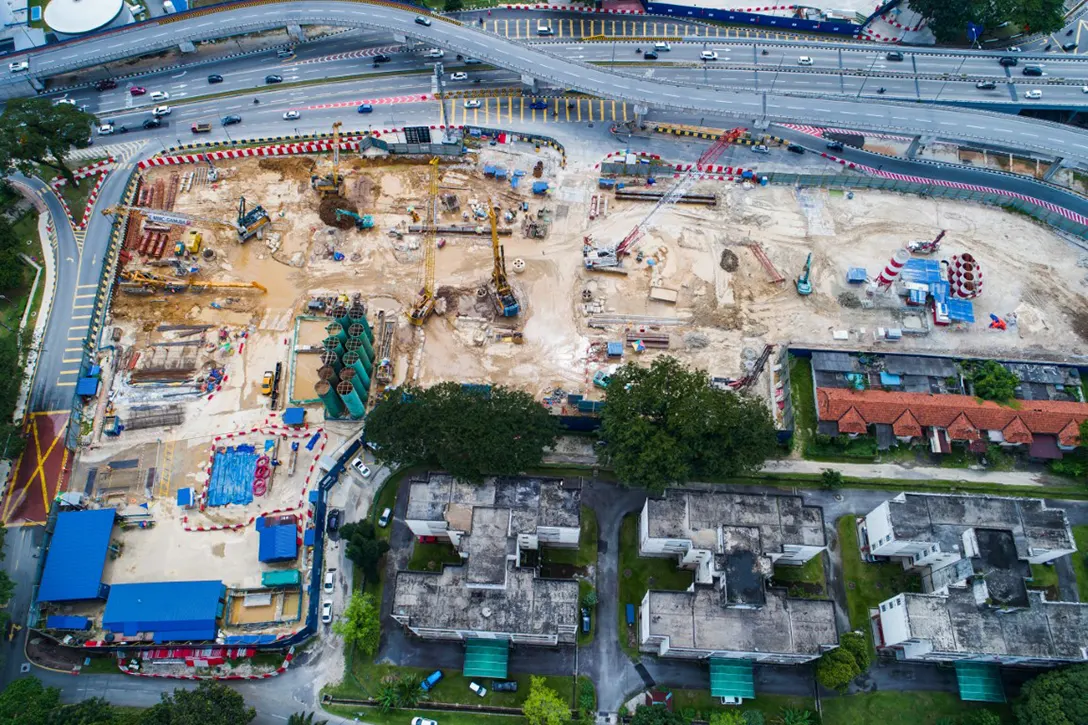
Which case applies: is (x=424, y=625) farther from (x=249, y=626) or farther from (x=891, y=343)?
(x=891, y=343)

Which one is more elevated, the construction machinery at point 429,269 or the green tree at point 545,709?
the construction machinery at point 429,269

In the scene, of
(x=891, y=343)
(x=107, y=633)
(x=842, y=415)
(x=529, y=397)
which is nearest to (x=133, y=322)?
(x=107, y=633)

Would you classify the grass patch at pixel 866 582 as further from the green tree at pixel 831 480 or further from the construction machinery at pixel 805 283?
the construction machinery at pixel 805 283

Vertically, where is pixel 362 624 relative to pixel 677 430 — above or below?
below

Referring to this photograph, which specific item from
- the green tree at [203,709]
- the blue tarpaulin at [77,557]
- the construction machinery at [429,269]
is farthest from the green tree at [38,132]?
the green tree at [203,709]

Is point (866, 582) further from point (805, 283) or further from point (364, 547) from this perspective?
point (364, 547)

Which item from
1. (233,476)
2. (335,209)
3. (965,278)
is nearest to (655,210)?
(965,278)
